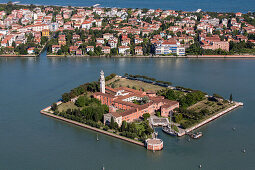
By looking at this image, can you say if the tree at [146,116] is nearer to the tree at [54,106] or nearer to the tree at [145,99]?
the tree at [145,99]

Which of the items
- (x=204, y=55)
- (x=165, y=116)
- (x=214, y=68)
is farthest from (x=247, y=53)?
(x=165, y=116)

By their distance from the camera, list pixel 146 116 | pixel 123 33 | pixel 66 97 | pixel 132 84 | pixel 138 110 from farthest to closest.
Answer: pixel 123 33, pixel 132 84, pixel 66 97, pixel 138 110, pixel 146 116

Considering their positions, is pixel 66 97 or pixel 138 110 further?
pixel 66 97

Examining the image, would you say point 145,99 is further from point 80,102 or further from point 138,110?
point 80,102

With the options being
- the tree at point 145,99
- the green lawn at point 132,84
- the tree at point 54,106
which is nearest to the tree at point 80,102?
the tree at point 54,106

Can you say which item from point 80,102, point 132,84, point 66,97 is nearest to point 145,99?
point 80,102

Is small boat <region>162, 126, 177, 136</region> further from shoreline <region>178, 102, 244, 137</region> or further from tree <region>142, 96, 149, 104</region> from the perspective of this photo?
tree <region>142, 96, 149, 104</region>
